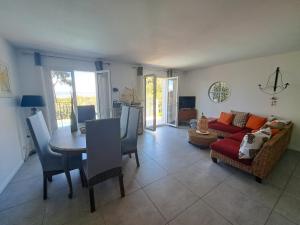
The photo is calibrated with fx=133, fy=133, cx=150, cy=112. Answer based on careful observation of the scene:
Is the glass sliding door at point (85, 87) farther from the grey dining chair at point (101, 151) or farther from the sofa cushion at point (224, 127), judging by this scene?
the sofa cushion at point (224, 127)

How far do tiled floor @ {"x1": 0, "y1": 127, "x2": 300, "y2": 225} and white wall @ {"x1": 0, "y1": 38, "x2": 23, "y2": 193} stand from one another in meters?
0.18

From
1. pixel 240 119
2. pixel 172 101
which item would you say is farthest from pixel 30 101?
pixel 240 119

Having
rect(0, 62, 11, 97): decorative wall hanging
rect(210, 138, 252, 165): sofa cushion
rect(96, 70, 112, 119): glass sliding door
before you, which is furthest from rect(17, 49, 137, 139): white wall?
rect(210, 138, 252, 165): sofa cushion

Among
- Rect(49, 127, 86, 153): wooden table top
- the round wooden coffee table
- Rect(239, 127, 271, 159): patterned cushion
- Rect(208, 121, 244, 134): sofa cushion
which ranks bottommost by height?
the round wooden coffee table

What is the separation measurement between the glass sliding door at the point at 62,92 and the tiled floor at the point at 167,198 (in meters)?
1.42

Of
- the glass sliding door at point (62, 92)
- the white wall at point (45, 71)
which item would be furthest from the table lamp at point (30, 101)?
the glass sliding door at point (62, 92)

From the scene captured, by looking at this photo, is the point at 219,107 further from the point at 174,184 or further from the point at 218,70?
the point at 174,184

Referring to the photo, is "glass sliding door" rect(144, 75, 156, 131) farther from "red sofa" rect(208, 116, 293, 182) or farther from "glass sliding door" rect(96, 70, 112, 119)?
"red sofa" rect(208, 116, 293, 182)

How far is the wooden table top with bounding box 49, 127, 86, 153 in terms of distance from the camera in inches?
66.2

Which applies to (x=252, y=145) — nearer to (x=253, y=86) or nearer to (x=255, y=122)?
(x=255, y=122)

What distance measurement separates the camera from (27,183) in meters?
2.07

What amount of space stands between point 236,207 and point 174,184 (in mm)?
806

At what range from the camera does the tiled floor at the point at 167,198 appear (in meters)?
1.50

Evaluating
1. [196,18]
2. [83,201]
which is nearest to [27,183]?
[83,201]
